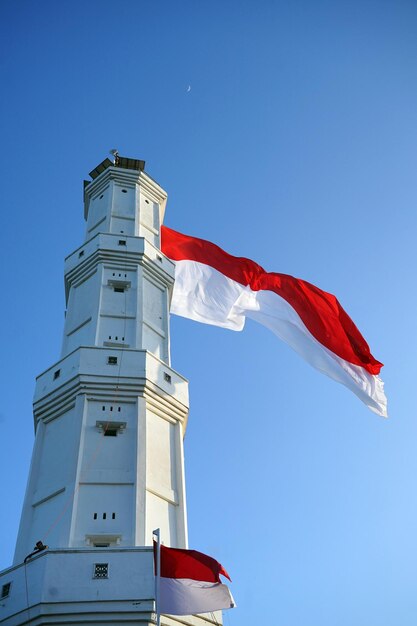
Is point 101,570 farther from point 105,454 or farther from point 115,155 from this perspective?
point 115,155

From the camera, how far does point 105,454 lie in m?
19.8

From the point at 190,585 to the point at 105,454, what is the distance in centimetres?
567

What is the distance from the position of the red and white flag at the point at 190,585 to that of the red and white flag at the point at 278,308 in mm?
11289

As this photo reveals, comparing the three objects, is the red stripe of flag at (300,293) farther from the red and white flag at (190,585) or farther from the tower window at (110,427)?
the red and white flag at (190,585)

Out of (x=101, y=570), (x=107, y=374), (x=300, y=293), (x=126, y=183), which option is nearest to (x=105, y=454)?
(x=107, y=374)

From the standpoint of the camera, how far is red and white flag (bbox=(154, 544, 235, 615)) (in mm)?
14883

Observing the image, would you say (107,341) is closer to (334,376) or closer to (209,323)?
(209,323)

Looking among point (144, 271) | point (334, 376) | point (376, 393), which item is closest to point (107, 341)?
A: point (144, 271)

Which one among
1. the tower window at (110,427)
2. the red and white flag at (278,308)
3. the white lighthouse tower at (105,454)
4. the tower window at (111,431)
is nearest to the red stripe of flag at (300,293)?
the red and white flag at (278,308)

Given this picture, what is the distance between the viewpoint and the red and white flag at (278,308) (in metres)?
25.7

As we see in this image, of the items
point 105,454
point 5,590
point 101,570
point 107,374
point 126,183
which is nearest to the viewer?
point 101,570

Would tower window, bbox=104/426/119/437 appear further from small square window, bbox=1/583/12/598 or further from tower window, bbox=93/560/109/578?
small square window, bbox=1/583/12/598

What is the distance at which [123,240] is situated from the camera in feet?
90.1

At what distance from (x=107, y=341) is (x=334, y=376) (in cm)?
886
